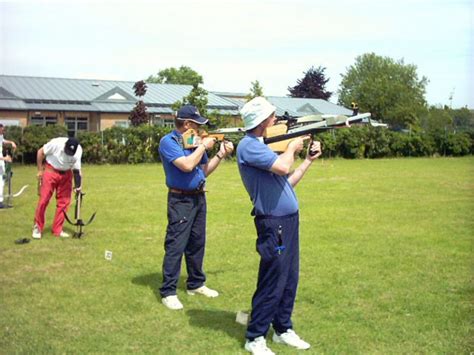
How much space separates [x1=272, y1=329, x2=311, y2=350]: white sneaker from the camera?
5.47 metres

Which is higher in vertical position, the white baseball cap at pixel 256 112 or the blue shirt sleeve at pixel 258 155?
the white baseball cap at pixel 256 112

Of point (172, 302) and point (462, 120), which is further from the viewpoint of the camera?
point (462, 120)

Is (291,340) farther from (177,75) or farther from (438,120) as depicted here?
(177,75)

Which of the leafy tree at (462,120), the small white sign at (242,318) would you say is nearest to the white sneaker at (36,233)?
the small white sign at (242,318)

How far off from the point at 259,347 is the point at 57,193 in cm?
672

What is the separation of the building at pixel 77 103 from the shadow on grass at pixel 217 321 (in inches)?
1572

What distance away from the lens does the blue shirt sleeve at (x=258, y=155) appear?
5.09 m

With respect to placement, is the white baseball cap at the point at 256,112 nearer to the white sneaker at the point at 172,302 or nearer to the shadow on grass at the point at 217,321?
the shadow on grass at the point at 217,321

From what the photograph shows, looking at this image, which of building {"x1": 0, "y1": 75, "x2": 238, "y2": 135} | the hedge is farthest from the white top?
building {"x1": 0, "y1": 75, "x2": 238, "y2": 135}

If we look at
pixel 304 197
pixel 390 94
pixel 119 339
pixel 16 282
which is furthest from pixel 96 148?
pixel 390 94

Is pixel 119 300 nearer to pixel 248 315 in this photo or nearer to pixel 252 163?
pixel 248 315

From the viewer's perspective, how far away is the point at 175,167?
22.1ft

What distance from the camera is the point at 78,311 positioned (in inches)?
259

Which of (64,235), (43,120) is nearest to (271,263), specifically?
(64,235)
